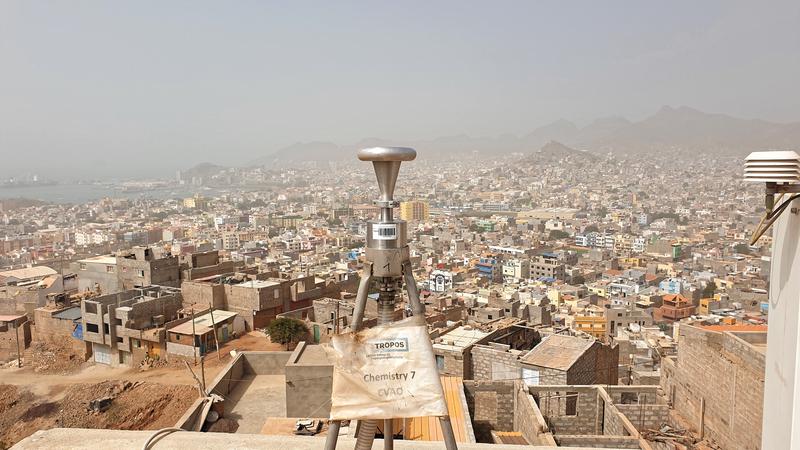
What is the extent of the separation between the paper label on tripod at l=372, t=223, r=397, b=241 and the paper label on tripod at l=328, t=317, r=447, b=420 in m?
0.34

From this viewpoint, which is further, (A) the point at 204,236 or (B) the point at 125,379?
(A) the point at 204,236

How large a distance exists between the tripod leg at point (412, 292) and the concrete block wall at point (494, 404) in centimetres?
549

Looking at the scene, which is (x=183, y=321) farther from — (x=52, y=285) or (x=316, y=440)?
(x=316, y=440)

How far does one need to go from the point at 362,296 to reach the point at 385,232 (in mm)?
259

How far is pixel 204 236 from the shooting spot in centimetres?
5597

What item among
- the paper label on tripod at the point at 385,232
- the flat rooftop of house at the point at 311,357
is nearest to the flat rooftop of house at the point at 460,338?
the flat rooftop of house at the point at 311,357

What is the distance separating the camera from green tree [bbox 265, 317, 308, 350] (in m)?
13.0

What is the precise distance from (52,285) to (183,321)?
31.8 feet

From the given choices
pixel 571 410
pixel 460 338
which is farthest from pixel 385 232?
pixel 460 338

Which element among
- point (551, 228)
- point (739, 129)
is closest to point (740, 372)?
point (551, 228)

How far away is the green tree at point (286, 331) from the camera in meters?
13.0

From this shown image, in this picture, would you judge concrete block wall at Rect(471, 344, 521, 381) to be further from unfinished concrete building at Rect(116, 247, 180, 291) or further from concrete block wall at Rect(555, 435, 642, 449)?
unfinished concrete building at Rect(116, 247, 180, 291)

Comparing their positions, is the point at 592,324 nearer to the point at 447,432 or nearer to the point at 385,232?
the point at 447,432

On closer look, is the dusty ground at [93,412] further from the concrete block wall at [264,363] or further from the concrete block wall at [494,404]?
the concrete block wall at [494,404]
